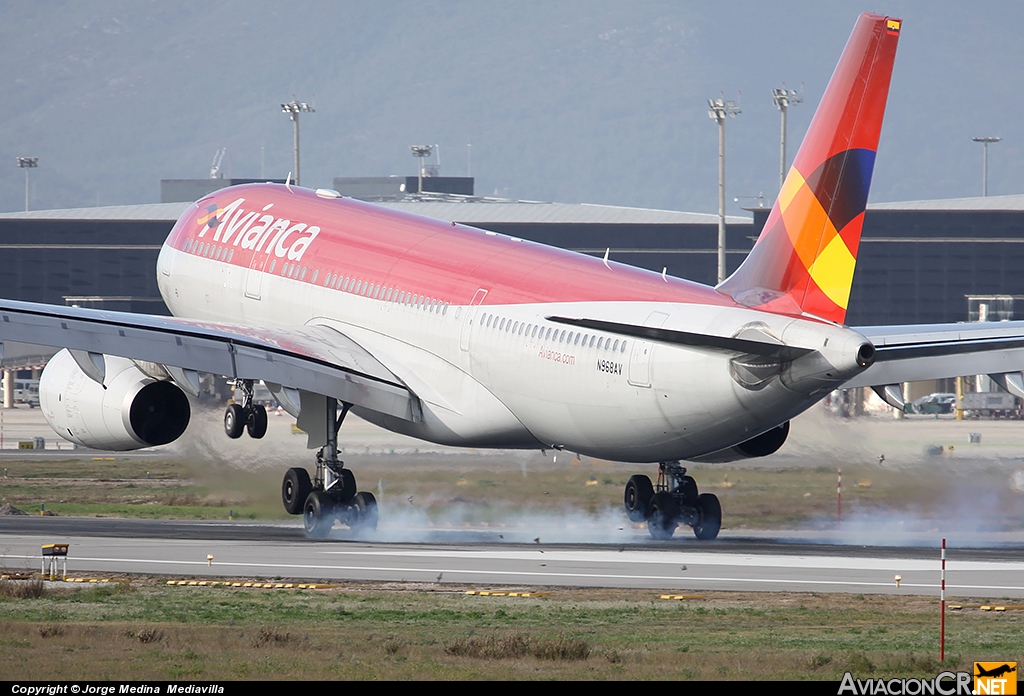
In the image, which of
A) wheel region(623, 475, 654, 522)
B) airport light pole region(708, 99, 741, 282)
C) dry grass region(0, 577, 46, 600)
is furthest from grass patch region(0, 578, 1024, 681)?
airport light pole region(708, 99, 741, 282)

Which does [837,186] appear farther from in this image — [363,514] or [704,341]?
[363,514]

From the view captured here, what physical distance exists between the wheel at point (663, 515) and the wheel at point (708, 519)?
0.49 m

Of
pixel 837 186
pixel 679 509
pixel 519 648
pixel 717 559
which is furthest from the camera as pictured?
→ pixel 679 509

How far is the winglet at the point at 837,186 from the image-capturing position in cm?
2678

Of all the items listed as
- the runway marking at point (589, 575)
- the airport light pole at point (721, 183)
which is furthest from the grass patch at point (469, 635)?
the airport light pole at point (721, 183)

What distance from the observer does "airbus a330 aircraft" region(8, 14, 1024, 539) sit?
26.8 meters

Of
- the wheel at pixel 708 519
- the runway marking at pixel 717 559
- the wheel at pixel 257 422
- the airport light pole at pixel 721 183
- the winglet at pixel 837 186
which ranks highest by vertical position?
the airport light pole at pixel 721 183

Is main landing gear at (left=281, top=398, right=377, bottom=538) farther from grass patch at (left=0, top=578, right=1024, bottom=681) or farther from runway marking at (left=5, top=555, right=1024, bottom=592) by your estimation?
grass patch at (left=0, top=578, right=1024, bottom=681)

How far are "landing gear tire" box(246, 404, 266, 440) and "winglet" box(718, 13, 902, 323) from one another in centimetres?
1051

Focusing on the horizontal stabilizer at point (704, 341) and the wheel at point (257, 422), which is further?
the wheel at point (257, 422)

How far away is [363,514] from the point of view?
3322cm

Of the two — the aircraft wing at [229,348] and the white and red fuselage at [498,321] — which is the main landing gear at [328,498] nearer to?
the aircraft wing at [229,348]

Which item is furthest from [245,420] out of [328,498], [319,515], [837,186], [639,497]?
[837,186]

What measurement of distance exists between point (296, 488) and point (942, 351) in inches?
513
